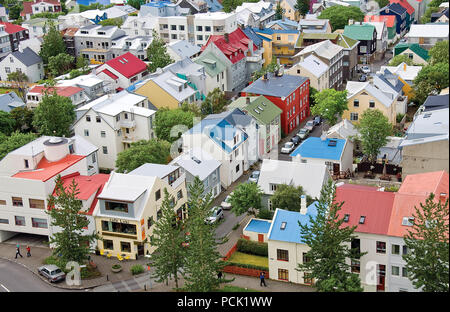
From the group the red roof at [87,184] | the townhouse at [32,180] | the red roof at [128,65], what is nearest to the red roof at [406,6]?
the red roof at [128,65]

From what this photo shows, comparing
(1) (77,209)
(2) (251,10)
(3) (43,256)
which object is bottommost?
(3) (43,256)

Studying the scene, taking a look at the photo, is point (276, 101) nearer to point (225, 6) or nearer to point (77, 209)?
point (77, 209)

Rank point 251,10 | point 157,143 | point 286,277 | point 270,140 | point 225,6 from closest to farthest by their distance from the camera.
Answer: point 286,277
point 157,143
point 270,140
point 251,10
point 225,6

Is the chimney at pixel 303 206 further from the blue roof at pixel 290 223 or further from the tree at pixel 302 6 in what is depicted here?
the tree at pixel 302 6

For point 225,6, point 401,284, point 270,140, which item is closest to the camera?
point 401,284

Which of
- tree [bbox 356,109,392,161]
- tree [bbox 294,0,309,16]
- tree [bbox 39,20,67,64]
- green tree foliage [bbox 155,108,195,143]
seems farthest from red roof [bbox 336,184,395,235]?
tree [bbox 294,0,309,16]

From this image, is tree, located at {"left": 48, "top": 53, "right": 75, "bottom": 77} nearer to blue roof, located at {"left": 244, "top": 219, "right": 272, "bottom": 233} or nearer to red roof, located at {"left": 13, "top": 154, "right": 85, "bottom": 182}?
red roof, located at {"left": 13, "top": 154, "right": 85, "bottom": 182}

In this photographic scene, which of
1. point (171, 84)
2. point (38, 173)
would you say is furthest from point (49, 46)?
point (38, 173)
